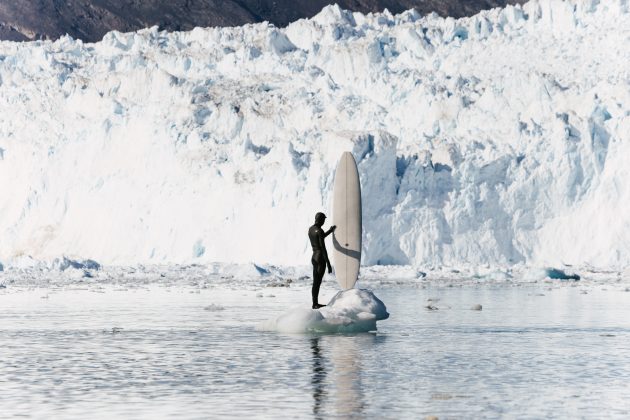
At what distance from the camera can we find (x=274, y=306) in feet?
71.9

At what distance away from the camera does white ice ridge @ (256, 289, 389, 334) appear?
13930mm

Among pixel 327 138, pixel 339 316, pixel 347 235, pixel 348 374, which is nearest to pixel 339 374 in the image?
pixel 348 374

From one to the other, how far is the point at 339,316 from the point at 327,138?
31.1 meters

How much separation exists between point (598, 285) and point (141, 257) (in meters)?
21.5

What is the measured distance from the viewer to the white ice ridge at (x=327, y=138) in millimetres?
43125

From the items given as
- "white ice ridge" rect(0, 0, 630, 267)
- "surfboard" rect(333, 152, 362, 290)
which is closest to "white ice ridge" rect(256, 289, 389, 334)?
"surfboard" rect(333, 152, 362, 290)

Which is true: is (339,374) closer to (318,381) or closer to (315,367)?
(318,381)

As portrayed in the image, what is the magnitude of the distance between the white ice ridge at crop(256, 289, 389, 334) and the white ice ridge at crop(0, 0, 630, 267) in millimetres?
27143

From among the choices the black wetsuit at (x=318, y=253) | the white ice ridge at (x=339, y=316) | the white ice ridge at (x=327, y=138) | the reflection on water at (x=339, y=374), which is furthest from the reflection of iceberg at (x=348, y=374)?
the white ice ridge at (x=327, y=138)

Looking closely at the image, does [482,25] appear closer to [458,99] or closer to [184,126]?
[458,99]

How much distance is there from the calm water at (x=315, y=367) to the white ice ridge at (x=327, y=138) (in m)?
24.2

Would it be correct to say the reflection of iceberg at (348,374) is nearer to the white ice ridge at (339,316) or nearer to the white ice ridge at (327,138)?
the white ice ridge at (339,316)

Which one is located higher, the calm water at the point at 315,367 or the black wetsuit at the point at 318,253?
the black wetsuit at the point at 318,253

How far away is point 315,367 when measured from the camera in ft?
33.9
